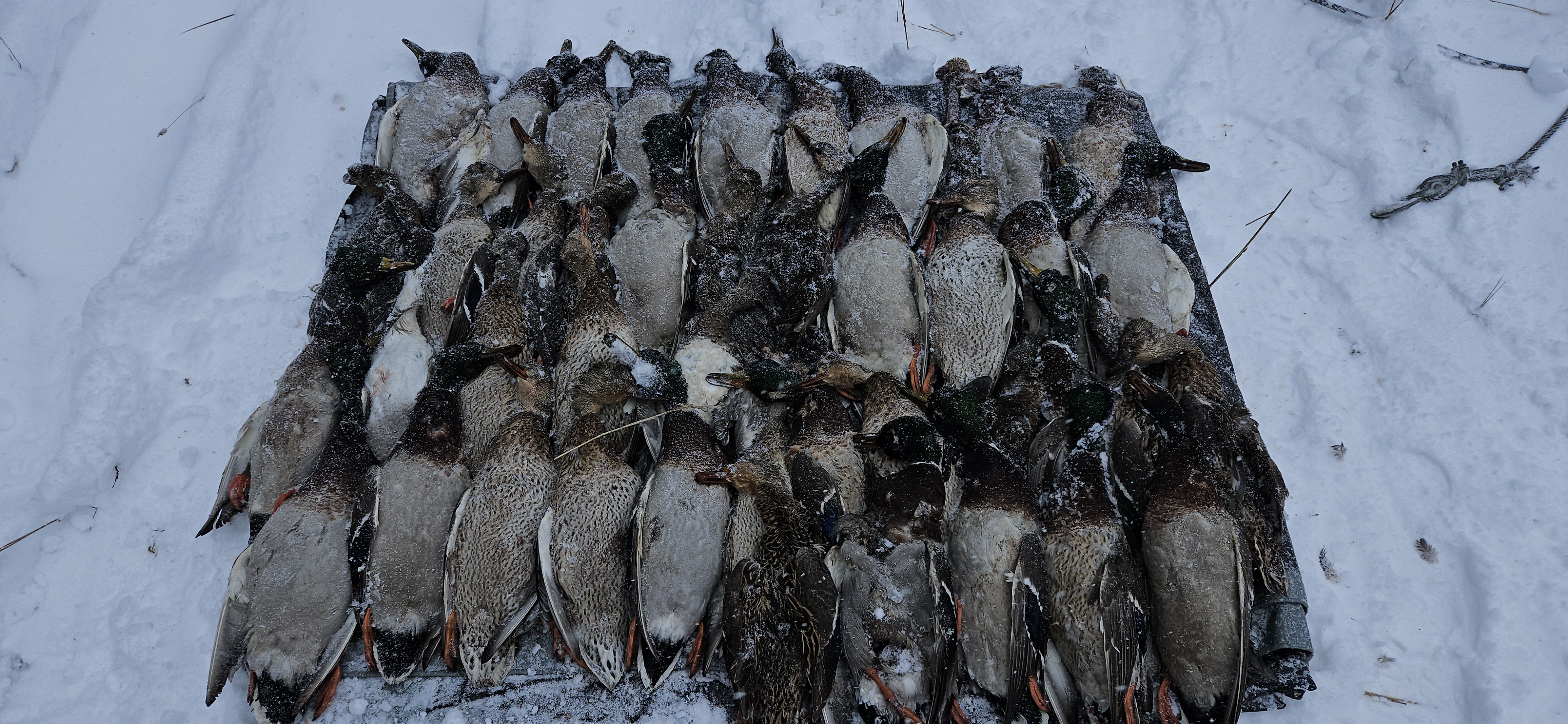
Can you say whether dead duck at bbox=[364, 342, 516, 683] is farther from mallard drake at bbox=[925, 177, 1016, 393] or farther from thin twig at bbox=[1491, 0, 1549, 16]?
thin twig at bbox=[1491, 0, 1549, 16]

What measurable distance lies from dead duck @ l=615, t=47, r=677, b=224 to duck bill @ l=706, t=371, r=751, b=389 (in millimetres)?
1135

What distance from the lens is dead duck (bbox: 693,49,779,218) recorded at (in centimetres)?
448

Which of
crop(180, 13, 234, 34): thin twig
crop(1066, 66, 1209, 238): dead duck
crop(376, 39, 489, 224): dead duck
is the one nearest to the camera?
crop(1066, 66, 1209, 238): dead duck

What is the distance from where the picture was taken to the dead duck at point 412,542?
3.30 m

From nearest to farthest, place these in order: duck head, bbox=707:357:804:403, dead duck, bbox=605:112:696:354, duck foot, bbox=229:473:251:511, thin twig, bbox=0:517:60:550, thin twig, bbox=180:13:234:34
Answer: duck head, bbox=707:357:804:403, duck foot, bbox=229:473:251:511, thin twig, bbox=0:517:60:550, dead duck, bbox=605:112:696:354, thin twig, bbox=180:13:234:34

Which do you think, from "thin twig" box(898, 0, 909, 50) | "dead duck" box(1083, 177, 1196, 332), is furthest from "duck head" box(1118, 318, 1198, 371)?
"thin twig" box(898, 0, 909, 50)

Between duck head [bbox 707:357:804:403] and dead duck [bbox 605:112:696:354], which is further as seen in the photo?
dead duck [bbox 605:112:696:354]

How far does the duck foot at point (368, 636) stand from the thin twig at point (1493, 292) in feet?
19.5

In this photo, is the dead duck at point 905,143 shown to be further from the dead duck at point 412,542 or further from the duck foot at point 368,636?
the duck foot at point 368,636

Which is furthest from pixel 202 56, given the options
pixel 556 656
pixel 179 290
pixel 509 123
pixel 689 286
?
pixel 556 656

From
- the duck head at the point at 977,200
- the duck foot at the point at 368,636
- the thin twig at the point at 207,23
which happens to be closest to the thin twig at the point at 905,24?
the duck head at the point at 977,200

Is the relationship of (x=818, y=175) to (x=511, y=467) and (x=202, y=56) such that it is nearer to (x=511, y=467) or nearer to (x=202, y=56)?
(x=511, y=467)

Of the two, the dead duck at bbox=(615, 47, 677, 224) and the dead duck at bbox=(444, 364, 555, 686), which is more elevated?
the dead duck at bbox=(615, 47, 677, 224)

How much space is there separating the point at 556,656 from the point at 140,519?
7.64ft
